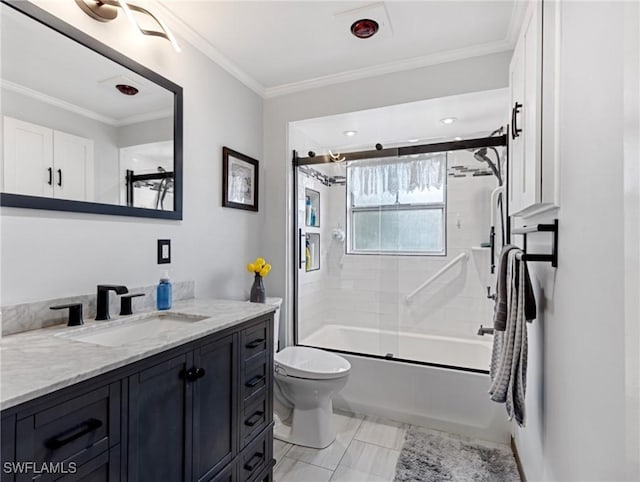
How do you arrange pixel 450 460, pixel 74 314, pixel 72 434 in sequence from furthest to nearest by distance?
pixel 450 460
pixel 74 314
pixel 72 434

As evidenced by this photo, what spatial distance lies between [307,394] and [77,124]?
1.75 m

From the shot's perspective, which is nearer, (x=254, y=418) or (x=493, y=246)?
(x=254, y=418)

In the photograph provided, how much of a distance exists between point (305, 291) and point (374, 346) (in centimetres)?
70

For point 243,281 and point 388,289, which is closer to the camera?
point 243,281

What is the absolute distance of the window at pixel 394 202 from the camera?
8.72 feet

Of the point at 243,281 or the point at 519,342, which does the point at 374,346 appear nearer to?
the point at 243,281

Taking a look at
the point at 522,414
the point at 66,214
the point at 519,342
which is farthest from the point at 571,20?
the point at 66,214

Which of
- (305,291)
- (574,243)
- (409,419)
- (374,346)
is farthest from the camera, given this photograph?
(305,291)

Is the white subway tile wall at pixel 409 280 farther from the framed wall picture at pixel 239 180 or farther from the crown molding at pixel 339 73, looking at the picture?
the crown molding at pixel 339 73

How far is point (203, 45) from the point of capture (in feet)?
6.33

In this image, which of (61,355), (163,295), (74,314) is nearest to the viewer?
→ (61,355)

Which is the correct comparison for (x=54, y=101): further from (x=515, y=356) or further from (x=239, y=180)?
(x=515, y=356)

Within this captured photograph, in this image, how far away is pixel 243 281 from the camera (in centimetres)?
232

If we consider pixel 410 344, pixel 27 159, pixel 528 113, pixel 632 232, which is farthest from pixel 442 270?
pixel 27 159
